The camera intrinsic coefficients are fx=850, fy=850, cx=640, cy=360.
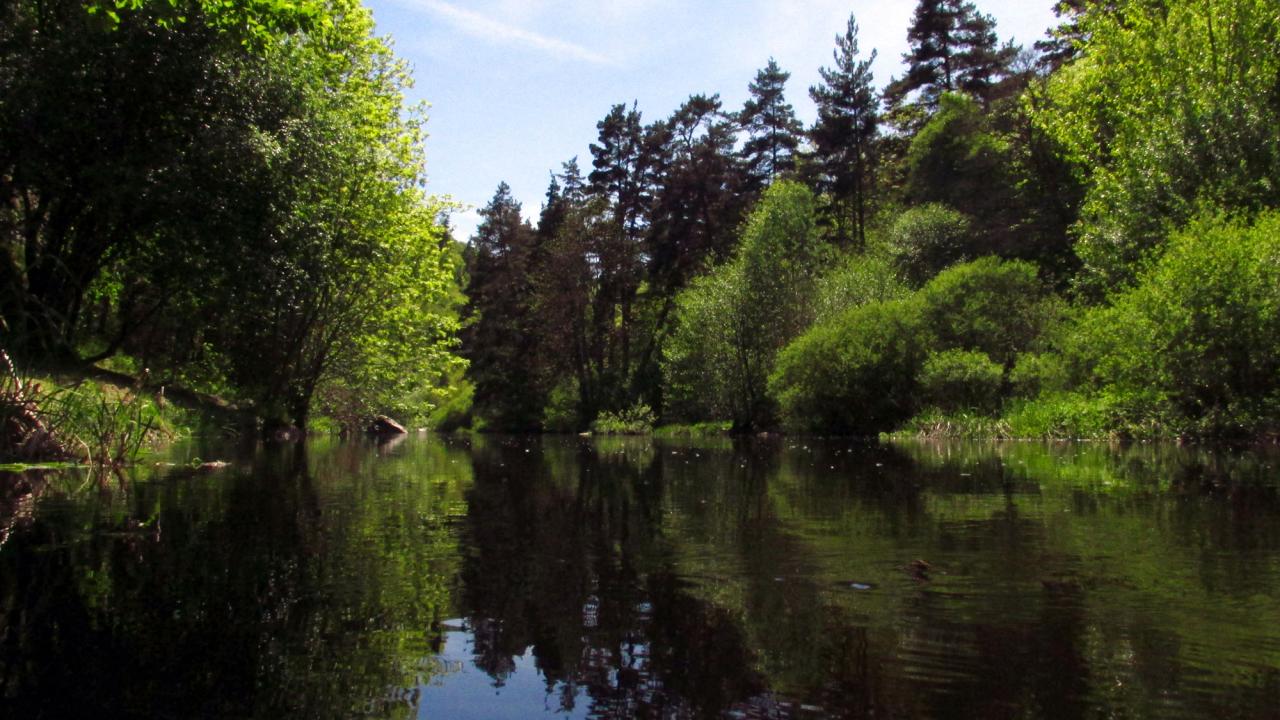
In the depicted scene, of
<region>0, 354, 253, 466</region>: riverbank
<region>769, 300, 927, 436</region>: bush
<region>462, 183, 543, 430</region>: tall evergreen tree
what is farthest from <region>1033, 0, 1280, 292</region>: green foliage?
<region>462, 183, 543, 430</region>: tall evergreen tree

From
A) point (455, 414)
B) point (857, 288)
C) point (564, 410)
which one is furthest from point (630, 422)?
point (455, 414)

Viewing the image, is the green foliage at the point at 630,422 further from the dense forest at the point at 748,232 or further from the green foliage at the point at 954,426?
the green foliage at the point at 954,426

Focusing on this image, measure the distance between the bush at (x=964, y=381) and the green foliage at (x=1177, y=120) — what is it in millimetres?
4335

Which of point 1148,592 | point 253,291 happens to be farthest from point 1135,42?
point 1148,592

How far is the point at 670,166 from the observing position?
5822cm

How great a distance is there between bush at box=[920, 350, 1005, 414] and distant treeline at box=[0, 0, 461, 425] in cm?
1903

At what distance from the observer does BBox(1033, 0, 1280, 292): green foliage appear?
24531 mm

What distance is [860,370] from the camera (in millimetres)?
31922

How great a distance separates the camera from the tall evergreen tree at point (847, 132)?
5400 cm

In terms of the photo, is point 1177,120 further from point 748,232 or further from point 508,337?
point 508,337

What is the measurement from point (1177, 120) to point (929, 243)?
1588 centimetres

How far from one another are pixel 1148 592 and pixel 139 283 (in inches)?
939

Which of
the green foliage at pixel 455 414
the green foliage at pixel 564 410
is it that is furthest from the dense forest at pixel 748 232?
the green foliage at pixel 455 414

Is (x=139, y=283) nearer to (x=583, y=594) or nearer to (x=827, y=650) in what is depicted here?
(x=583, y=594)
